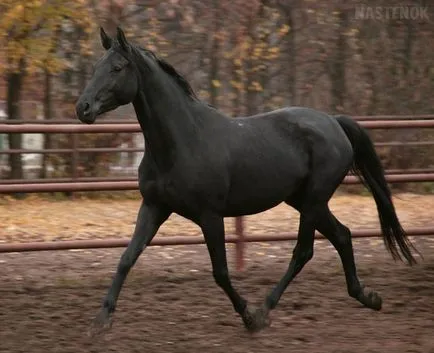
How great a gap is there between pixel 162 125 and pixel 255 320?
1.22 m

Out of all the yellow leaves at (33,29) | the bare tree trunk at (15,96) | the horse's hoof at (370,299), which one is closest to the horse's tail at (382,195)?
the horse's hoof at (370,299)

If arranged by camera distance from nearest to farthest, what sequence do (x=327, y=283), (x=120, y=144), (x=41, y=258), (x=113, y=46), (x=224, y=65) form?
1. (x=113, y=46)
2. (x=327, y=283)
3. (x=41, y=258)
4. (x=120, y=144)
5. (x=224, y=65)

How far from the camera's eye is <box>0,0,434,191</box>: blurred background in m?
12.6

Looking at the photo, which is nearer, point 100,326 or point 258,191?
point 100,326

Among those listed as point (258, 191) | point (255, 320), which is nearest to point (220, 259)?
point (255, 320)

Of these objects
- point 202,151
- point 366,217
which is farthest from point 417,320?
point 366,217

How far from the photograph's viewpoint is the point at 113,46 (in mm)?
4965

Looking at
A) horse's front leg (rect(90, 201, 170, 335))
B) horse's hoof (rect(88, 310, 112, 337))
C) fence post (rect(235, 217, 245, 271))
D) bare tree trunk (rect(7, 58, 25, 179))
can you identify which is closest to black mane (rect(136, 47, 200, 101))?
horse's front leg (rect(90, 201, 170, 335))

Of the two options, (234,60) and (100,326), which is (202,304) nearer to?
(100,326)

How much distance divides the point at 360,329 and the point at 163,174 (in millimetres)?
1451

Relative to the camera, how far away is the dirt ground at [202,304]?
16.3 ft

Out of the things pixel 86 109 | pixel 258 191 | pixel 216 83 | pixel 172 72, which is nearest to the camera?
pixel 86 109

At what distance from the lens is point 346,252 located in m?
5.91

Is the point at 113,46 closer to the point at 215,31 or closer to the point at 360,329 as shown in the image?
the point at 360,329
